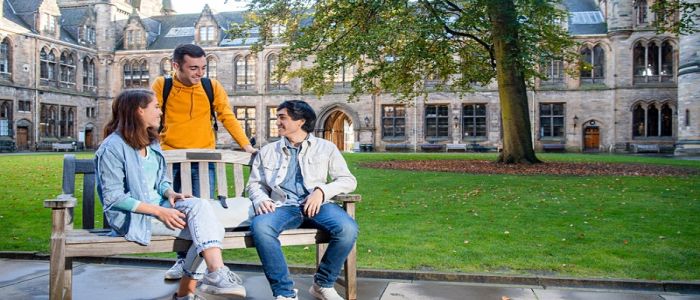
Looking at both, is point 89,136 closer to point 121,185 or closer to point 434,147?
point 434,147

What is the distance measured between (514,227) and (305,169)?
3.89m

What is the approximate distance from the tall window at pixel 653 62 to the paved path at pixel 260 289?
3726 centimetres

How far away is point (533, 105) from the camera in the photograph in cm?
3950

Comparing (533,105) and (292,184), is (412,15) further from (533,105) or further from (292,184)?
(533,105)

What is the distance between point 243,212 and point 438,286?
5.44 feet

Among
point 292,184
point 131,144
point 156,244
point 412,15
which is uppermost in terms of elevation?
point 412,15

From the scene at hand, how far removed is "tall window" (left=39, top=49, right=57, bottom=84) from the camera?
4153 centimetres

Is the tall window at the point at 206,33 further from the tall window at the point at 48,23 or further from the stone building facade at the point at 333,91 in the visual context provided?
the tall window at the point at 48,23

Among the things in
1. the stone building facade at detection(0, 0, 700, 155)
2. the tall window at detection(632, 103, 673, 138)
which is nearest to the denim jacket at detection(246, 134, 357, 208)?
the stone building facade at detection(0, 0, 700, 155)

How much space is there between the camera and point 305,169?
457 centimetres

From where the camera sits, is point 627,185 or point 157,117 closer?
point 157,117

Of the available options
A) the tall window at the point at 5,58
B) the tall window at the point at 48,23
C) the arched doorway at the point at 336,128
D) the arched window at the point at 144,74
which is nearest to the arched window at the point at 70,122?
the arched window at the point at 144,74

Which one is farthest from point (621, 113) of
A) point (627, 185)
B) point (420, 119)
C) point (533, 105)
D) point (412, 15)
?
point (627, 185)

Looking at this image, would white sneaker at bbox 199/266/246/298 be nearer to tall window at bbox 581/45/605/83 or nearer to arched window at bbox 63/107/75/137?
tall window at bbox 581/45/605/83
